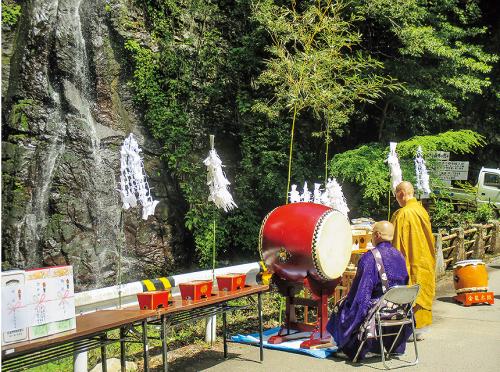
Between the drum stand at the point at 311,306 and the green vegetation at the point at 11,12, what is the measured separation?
11.0 metres

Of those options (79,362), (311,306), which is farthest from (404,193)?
(79,362)

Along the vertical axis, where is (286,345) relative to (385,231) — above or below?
below

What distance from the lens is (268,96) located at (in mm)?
16062

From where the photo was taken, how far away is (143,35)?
15805mm

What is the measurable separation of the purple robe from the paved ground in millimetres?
198

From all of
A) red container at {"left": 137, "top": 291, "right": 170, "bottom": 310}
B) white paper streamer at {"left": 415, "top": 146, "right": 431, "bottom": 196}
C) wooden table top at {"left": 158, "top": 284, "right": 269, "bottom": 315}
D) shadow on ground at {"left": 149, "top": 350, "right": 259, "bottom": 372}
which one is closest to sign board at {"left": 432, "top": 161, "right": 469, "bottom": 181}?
white paper streamer at {"left": 415, "top": 146, "right": 431, "bottom": 196}

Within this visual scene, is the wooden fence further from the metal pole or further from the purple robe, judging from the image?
the metal pole

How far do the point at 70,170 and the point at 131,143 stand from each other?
28.5ft

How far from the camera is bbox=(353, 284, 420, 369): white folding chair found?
6.13 metres

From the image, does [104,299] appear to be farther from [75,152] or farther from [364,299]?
[75,152]

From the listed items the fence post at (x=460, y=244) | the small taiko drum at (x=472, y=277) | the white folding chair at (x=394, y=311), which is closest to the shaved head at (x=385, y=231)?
the white folding chair at (x=394, y=311)

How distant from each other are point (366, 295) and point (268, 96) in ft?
33.9

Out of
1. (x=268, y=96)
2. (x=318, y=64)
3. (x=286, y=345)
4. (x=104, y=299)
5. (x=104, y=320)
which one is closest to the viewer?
(x=104, y=320)

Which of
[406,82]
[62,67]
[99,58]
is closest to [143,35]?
Answer: [99,58]
